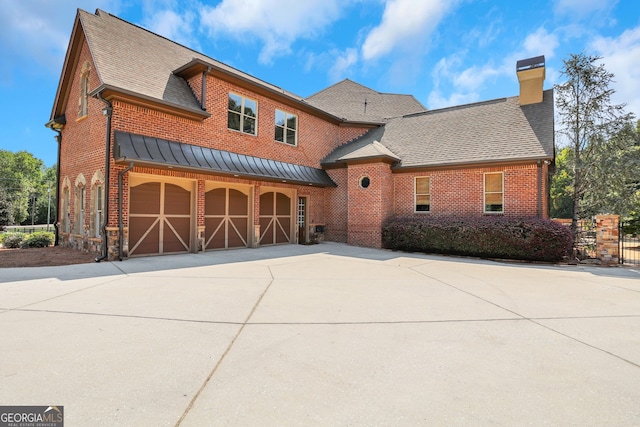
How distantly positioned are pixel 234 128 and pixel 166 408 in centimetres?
1234

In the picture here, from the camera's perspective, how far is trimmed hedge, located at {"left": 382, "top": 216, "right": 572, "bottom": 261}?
449 inches

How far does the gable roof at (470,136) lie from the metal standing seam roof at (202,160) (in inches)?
109

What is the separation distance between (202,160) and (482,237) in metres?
10.9

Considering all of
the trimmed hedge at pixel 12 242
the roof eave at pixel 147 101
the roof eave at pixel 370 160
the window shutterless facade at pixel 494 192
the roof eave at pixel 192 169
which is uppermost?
the roof eave at pixel 147 101

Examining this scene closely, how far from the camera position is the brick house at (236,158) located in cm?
1076

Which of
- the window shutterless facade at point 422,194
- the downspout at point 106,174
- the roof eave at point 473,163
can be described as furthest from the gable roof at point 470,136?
the downspout at point 106,174

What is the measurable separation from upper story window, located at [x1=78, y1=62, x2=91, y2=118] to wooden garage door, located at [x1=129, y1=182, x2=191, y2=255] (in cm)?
446

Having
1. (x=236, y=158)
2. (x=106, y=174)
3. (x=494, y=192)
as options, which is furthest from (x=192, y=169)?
(x=494, y=192)

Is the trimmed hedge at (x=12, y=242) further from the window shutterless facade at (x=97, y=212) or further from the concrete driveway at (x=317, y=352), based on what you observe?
the concrete driveway at (x=317, y=352)

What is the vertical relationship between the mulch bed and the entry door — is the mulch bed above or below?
below

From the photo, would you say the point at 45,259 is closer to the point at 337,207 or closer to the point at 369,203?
the point at 337,207

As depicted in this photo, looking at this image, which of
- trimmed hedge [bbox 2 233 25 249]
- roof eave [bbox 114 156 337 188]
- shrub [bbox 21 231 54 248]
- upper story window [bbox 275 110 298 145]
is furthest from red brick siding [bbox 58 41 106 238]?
upper story window [bbox 275 110 298 145]

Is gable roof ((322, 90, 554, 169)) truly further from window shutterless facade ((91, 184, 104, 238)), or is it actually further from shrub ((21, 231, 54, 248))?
shrub ((21, 231, 54, 248))

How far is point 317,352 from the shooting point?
12.5ft
